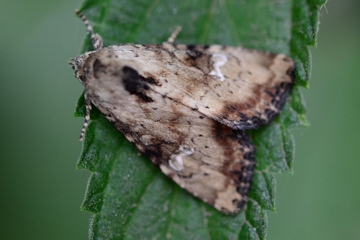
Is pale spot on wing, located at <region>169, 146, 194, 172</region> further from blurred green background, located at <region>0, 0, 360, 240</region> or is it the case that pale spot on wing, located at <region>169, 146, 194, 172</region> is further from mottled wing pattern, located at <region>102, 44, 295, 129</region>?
blurred green background, located at <region>0, 0, 360, 240</region>

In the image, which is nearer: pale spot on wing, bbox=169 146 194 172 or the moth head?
the moth head

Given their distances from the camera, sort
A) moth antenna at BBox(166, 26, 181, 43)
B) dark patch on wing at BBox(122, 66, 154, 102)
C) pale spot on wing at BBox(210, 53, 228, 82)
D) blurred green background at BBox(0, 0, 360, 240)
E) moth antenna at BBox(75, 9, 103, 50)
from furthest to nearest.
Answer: blurred green background at BBox(0, 0, 360, 240) < moth antenna at BBox(166, 26, 181, 43) < pale spot on wing at BBox(210, 53, 228, 82) < moth antenna at BBox(75, 9, 103, 50) < dark patch on wing at BBox(122, 66, 154, 102)

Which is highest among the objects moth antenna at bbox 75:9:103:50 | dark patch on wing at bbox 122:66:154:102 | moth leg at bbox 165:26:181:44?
moth leg at bbox 165:26:181:44

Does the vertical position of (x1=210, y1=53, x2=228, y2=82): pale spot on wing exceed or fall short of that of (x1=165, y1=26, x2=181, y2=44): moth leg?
it falls short

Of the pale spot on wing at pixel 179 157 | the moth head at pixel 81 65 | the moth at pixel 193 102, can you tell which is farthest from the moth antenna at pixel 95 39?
the pale spot on wing at pixel 179 157

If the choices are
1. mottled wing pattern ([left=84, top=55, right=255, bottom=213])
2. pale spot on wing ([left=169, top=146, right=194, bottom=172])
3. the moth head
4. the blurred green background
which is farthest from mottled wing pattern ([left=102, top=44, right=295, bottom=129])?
the blurred green background

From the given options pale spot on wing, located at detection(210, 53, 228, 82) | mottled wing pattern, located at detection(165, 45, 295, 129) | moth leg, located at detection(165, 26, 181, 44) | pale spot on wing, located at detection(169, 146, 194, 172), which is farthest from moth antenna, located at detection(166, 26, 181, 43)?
pale spot on wing, located at detection(169, 146, 194, 172)

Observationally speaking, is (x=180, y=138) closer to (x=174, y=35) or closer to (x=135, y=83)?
Result: (x=135, y=83)

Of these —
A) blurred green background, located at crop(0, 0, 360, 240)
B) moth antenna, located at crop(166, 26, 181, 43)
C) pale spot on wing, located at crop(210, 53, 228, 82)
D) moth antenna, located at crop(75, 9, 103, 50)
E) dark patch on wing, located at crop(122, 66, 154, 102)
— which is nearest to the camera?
dark patch on wing, located at crop(122, 66, 154, 102)
